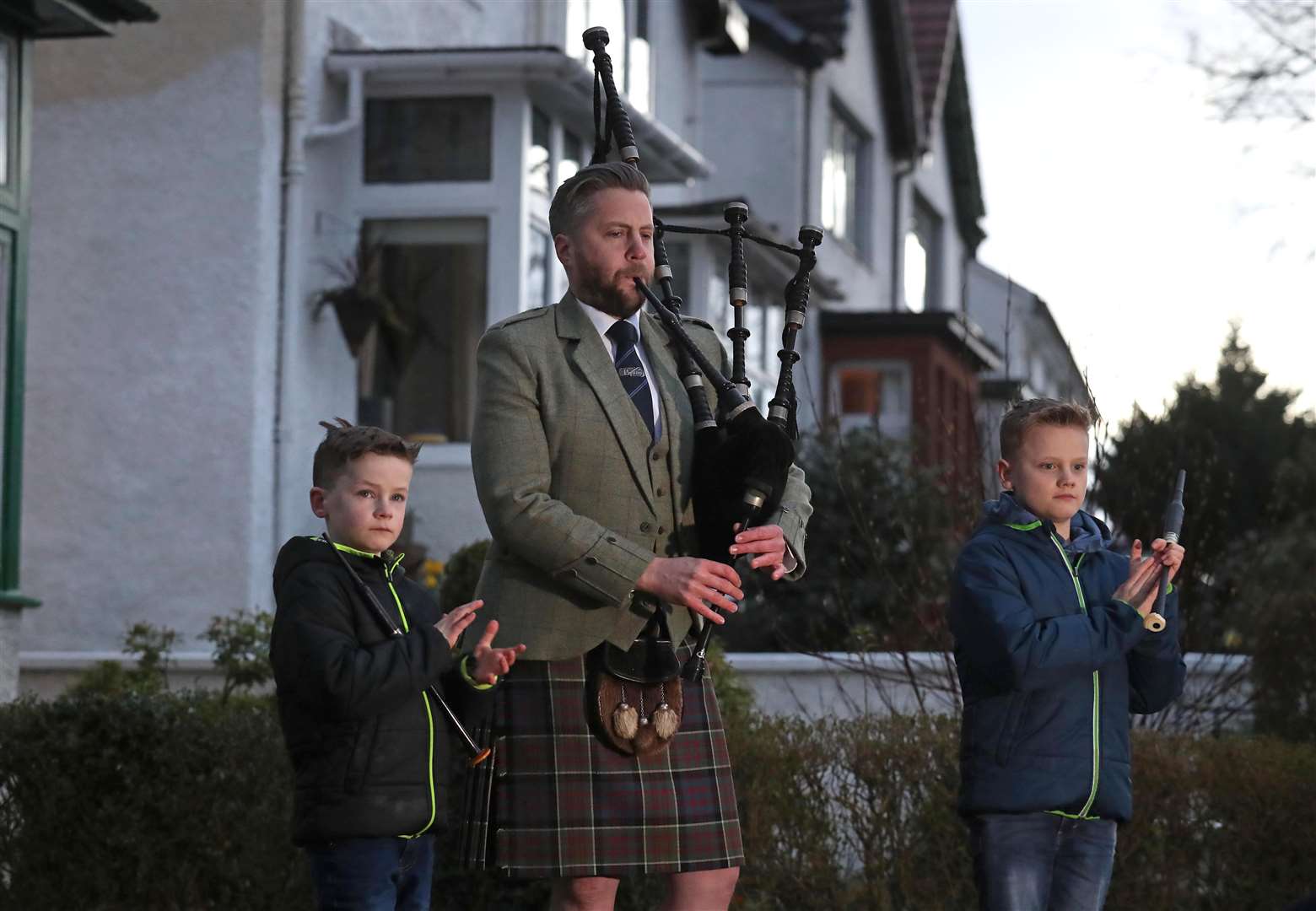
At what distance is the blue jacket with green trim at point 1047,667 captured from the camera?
14.8ft

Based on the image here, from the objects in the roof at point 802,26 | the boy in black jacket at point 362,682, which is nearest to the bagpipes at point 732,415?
the boy in black jacket at point 362,682

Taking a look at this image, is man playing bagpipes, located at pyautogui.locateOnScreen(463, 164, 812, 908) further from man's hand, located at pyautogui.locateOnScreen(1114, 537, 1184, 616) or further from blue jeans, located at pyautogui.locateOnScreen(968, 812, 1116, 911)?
man's hand, located at pyautogui.locateOnScreen(1114, 537, 1184, 616)

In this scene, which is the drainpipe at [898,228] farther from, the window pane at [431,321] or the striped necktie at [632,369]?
the striped necktie at [632,369]

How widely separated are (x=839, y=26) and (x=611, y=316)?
66.8ft

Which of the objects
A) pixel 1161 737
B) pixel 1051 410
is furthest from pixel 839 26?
pixel 1051 410

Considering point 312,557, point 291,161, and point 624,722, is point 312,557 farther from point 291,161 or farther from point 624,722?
point 291,161

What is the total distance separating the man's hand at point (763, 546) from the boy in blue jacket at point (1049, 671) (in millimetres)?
672

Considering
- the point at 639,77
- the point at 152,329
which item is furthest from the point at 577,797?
the point at 639,77

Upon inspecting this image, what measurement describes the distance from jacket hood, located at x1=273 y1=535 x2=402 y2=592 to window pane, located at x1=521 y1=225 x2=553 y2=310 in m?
10.5

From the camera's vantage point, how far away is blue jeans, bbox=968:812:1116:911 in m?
4.54

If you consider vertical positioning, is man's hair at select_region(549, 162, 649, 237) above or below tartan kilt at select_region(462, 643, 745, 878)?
above

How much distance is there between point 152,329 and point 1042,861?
32.5ft

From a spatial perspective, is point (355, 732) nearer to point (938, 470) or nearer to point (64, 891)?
point (64, 891)

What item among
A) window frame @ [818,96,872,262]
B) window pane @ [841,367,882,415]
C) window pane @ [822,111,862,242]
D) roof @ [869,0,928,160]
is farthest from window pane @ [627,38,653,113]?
roof @ [869,0,928,160]
